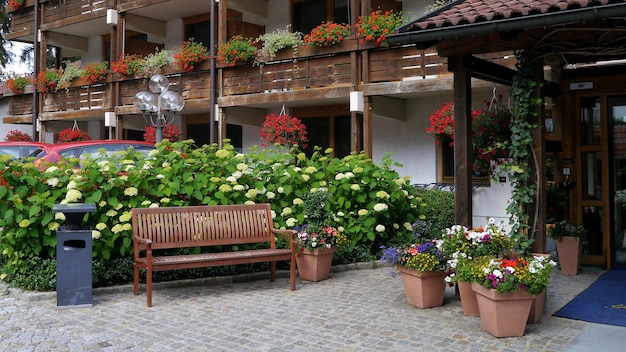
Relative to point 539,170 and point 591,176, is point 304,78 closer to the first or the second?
point 591,176

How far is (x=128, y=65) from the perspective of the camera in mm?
17406

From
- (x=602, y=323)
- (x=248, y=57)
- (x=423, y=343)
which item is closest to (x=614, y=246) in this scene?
(x=602, y=323)

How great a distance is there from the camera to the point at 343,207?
8.90m

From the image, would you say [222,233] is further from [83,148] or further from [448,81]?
[448,81]

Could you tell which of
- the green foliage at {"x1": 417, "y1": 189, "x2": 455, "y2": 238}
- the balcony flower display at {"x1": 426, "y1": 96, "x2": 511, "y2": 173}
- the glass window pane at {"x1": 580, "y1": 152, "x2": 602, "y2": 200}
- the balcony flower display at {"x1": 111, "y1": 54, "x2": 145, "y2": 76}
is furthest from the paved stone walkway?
the balcony flower display at {"x1": 111, "y1": 54, "x2": 145, "y2": 76}

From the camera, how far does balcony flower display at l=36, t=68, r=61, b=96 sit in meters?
19.8

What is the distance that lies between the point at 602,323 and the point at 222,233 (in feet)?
14.3

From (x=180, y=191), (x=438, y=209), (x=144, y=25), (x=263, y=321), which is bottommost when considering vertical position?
(x=263, y=321)

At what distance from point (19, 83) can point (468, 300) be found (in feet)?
65.6

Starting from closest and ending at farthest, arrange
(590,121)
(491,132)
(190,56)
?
1. (491,132)
2. (590,121)
3. (190,56)

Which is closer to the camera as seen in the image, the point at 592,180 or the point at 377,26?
the point at 592,180

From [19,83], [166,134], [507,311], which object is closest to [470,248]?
[507,311]

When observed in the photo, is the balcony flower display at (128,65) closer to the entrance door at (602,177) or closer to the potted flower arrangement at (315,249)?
the potted flower arrangement at (315,249)

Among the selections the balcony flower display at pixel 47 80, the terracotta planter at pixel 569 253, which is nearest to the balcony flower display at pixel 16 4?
the balcony flower display at pixel 47 80
